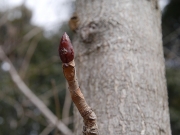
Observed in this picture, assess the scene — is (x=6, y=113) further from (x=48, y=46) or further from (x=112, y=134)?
(x=112, y=134)

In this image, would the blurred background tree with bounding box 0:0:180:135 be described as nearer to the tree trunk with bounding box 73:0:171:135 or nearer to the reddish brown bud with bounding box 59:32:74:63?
the tree trunk with bounding box 73:0:171:135

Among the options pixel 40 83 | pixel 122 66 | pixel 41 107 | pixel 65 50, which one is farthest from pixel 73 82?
pixel 40 83

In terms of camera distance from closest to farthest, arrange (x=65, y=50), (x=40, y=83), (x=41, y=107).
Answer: (x=65, y=50)
(x=41, y=107)
(x=40, y=83)

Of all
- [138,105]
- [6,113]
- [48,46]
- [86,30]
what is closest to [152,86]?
[138,105]

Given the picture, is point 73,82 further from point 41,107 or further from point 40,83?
point 40,83

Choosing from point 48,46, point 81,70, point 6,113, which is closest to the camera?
point 81,70

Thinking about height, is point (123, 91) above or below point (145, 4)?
below
